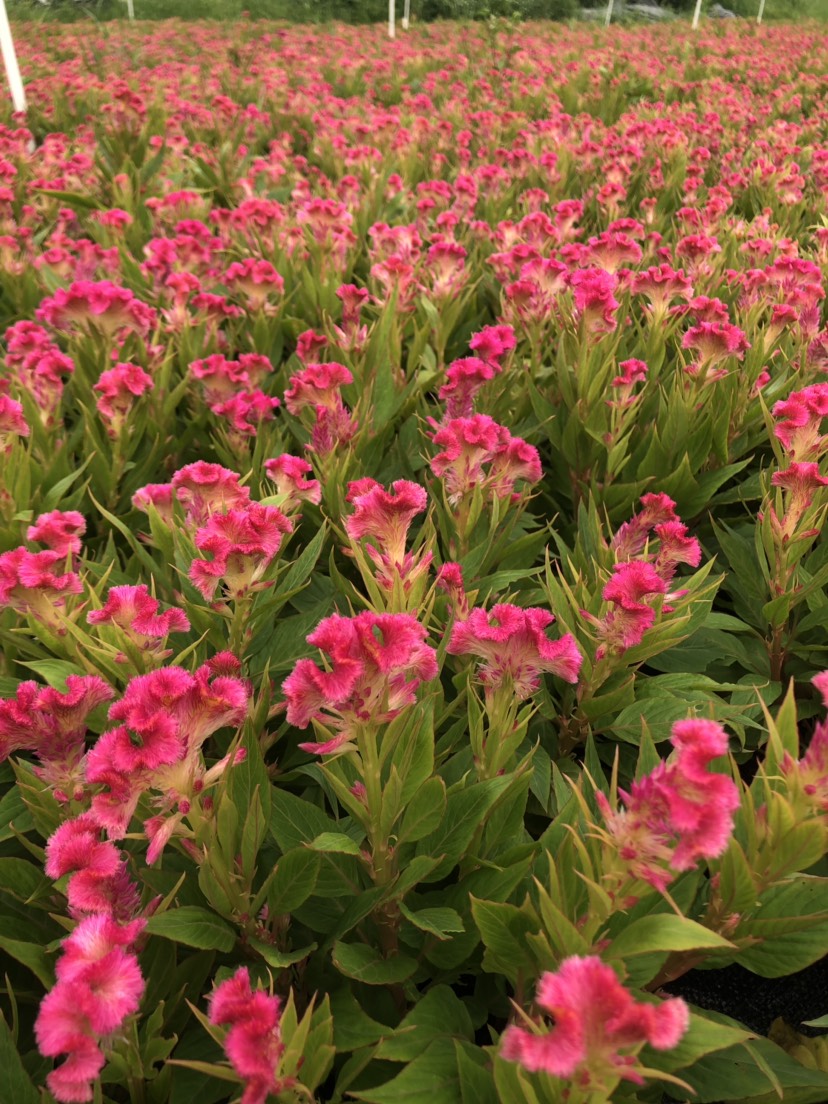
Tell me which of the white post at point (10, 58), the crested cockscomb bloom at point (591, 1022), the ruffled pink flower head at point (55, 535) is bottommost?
the crested cockscomb bloom at point (591, 1022)

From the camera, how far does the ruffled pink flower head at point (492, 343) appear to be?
1702 mm

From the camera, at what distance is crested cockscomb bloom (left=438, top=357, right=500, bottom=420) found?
153 centimetres

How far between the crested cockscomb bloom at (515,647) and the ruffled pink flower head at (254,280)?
5.36ft

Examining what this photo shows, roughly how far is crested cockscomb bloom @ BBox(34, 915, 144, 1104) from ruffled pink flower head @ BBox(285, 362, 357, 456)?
3.63 feet

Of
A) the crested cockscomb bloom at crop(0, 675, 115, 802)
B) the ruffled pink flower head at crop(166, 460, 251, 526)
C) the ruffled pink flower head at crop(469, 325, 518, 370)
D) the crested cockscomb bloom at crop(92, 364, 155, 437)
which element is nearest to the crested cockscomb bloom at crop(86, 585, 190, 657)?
the crested cockscomb bloom at crop(0, 675, 115, 802)

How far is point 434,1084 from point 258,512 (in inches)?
29.0

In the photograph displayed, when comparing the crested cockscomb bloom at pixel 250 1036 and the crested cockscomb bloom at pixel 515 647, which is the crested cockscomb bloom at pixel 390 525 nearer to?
the crested cockscomb bloom at pixel 515 647

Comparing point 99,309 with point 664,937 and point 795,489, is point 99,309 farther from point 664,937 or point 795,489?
point 664,937

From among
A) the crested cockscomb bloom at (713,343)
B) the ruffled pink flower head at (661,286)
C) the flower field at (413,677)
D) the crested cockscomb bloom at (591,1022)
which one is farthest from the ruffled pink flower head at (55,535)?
the ruffled pink flower head at (661,286)

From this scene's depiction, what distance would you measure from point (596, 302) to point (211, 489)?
1.12 m

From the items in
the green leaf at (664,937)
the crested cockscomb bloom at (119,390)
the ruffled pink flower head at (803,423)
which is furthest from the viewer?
the crested cockscomb bloom at (119,390)

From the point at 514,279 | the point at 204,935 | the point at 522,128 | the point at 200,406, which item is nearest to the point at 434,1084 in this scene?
the point at 204,935

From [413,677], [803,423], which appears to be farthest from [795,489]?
[413,677]

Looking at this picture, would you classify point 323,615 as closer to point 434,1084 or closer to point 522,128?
point 434,1084
